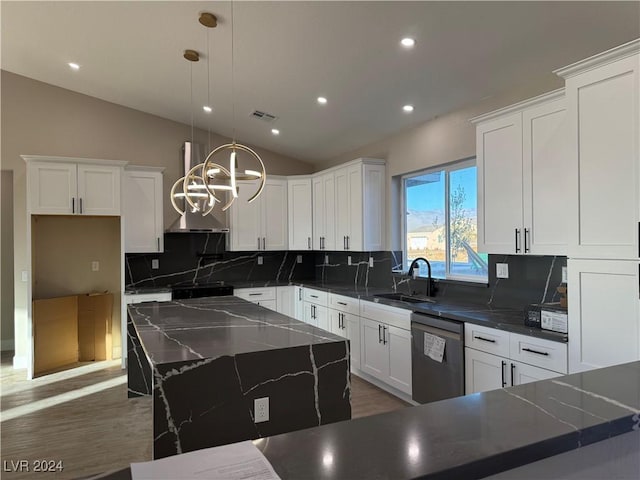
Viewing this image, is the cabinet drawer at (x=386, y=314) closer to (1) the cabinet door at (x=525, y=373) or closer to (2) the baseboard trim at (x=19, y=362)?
(1) the cabinet door at (x=525, y=373)

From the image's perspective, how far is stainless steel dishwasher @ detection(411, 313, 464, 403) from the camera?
3.09 m

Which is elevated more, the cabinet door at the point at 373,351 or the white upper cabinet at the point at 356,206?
the white upper cabinet at the point at 356,206

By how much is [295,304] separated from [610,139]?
4446mm

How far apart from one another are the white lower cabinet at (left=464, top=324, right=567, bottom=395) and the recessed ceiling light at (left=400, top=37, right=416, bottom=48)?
2.06 m

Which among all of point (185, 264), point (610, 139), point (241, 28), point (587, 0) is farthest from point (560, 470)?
point (185, 264)

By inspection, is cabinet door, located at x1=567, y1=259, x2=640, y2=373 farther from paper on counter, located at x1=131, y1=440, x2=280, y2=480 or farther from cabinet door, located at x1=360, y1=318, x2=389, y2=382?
paper on counter, located at x1=131, y1=440, x2=280, y2=480

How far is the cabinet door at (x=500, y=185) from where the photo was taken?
303cm

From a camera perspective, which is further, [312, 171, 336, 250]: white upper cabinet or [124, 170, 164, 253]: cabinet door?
[312, 171, 336, 250]: white upper cabinet

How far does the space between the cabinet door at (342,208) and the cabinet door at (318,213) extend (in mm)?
365

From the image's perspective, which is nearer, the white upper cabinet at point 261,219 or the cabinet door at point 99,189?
the cabinet door at point 99,189

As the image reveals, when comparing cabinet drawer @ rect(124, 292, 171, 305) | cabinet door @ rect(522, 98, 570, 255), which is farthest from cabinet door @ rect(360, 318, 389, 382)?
cabinet drawer @ rect(124, 292, 171, 305)

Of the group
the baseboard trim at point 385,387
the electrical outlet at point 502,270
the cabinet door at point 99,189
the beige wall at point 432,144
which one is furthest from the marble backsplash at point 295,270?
the baseboard trim at point 385,387

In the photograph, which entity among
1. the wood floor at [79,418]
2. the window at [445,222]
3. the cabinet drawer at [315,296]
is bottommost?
the wood floor at [79,418]

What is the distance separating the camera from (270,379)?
215 cm
